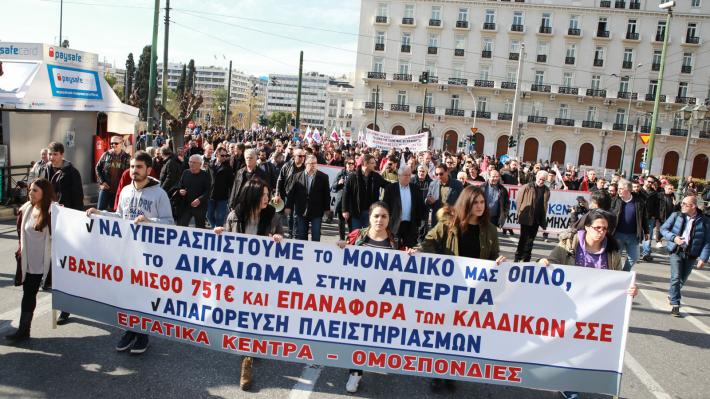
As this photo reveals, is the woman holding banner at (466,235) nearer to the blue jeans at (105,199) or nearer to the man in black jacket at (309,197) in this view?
the man in black jacket at (309,197)

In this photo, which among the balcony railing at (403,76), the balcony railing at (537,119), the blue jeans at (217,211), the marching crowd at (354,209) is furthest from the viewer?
the balcony railing at (403,76)

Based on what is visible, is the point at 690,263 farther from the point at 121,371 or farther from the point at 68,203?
the point at 68,203

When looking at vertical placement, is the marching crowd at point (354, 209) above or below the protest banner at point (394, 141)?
below

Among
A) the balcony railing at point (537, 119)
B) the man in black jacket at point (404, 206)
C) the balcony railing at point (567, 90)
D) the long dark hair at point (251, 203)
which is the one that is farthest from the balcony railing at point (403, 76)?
the long dark hair at point (251, 203)

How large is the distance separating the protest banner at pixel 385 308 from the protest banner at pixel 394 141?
1770 cm

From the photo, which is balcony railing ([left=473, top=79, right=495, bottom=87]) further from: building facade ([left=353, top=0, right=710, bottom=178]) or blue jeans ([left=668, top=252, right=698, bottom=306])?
blue jeans ([left=668, top=252, right=698, bottom=306])

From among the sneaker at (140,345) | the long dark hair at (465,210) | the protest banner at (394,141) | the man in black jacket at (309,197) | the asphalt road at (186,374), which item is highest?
the protest banner at (394,141)

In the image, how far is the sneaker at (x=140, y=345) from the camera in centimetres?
470

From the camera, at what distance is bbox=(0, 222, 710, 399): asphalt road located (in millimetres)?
4145

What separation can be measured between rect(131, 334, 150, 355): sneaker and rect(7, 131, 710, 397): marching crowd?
1 cm

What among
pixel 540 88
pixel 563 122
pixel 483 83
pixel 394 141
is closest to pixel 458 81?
pixel 483 83

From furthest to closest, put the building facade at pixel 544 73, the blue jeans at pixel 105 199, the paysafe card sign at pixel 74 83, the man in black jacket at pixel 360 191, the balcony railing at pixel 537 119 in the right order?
the balcony railing at pixel 537 119 < the building facade at pixel 544 73 < the paysafe card sign at pixel 74 83 < the blue jeans at pixel 105 199 < the man in black jacket at pixel 360 191

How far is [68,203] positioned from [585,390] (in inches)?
214

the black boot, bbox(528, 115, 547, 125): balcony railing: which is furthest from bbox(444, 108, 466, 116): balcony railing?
the black boot
